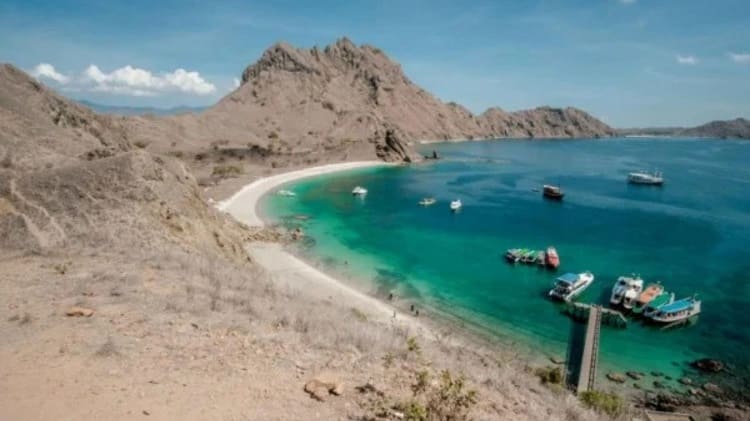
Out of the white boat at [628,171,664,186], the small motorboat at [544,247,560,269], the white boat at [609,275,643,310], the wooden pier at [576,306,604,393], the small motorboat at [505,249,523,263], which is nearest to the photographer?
the wooden pier at [576,306,604,393]

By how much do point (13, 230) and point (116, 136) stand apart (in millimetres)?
35204

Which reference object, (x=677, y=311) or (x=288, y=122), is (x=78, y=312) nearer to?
(x=677, y=311)

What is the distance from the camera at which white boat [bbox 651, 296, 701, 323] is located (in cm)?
2992

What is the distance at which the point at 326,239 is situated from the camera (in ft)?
158

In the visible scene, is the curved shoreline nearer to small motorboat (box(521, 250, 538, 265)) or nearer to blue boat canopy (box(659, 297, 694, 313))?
small motorboat (box(521, 250, 538, 265))

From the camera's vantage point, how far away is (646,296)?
32.6 m

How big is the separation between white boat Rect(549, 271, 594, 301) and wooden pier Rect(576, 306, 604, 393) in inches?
110

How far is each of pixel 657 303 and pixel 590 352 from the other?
1000 centimetres

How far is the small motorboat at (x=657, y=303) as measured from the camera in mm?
30531

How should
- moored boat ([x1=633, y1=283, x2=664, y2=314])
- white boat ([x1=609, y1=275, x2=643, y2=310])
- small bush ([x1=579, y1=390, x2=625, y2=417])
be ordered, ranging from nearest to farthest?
small bush ([x1=579, y1=390, x2=625, y2=417])
moored boat ([x1=633, y1=283, x2=664, y2=314])
white boat ([x1=609, y1=275, x2=643, y2=310])

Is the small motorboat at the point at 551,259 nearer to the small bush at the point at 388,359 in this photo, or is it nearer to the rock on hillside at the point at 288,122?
the small bush at the point at 388,359

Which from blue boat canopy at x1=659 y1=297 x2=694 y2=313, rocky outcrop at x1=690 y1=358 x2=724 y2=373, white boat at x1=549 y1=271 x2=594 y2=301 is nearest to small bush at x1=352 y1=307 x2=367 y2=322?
white boat at x1=549 y1=271 x2=594 y2=301

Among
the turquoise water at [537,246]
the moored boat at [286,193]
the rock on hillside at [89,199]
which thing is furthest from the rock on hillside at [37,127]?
the moored boat at [286,193]

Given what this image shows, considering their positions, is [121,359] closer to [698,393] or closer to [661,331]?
[698,393]
